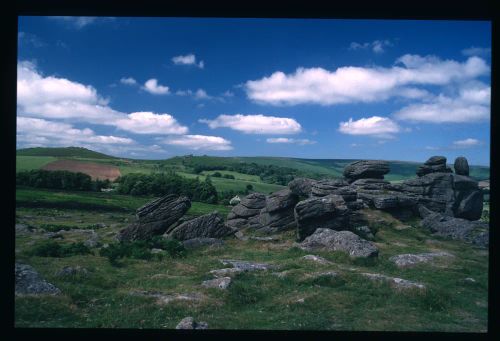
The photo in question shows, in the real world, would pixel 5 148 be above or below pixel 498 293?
above

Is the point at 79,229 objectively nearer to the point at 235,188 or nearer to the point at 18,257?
the point at 18,257

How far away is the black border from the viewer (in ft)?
31.3

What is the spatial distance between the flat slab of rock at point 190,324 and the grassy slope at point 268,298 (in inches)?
12.4

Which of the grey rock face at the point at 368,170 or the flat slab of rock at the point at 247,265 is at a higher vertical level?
the grey rock face at the point at 368,170

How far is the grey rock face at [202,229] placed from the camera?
112 ft

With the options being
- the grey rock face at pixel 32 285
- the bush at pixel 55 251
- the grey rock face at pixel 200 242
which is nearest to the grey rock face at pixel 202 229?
the grey rock face at pixel 200 242

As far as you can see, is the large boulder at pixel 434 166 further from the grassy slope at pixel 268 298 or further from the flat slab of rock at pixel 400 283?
the flat slab of rock at pixel 400 283

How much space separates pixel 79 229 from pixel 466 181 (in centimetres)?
5297

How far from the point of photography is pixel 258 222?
41375 mm

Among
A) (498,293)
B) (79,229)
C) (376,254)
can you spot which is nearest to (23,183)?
(79,229)

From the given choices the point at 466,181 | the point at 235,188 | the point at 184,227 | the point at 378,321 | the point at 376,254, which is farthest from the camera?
the point at 235,188

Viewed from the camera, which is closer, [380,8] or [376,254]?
[380,8]

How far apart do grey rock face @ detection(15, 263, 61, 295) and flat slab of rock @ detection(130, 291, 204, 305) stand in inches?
140

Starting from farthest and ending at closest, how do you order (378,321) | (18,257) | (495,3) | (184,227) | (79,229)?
(79,229) < (184,227) < (18,257) < (378,321) < (495,3)
